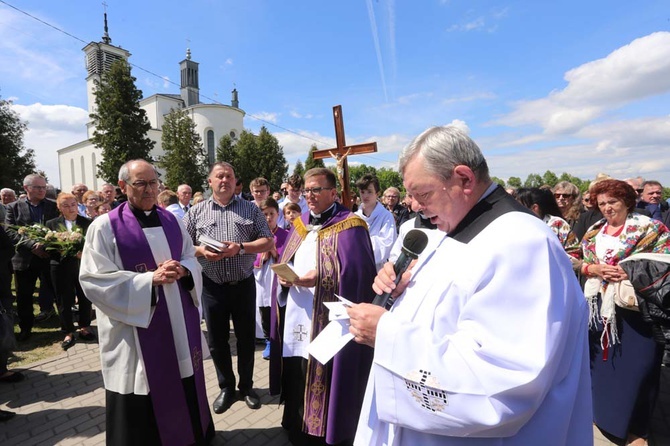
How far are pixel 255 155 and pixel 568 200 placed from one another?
122 feet

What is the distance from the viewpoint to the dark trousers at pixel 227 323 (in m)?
3.67

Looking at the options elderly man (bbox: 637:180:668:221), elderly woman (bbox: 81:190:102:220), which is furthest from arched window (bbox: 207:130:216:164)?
elderly man (bbox: 637:180:668:221)

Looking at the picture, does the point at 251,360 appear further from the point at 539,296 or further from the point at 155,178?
the point at 539,296

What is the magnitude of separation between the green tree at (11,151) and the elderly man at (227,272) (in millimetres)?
31850

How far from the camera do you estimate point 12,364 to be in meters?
4.96

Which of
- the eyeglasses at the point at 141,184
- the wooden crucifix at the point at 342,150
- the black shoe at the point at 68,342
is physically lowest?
the black shoe at the point at 68,342

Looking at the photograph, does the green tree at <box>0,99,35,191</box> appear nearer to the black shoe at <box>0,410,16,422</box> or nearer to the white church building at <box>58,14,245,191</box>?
the white church building at <box>58,14,245,191</box>

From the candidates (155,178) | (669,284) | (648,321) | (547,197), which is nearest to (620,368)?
(648,321)

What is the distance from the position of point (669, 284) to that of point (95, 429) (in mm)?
5130

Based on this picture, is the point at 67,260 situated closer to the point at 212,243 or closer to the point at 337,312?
the point at 212,243

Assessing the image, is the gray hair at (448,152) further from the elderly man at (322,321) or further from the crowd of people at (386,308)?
the elderly man at (322,321)

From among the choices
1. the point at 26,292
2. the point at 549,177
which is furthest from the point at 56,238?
the point at 549,177

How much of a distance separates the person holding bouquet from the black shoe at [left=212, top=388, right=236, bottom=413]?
3318 mm

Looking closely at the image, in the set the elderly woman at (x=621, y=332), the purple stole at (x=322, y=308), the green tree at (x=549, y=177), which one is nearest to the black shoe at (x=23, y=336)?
the purple stole at (x=322, y=308)
